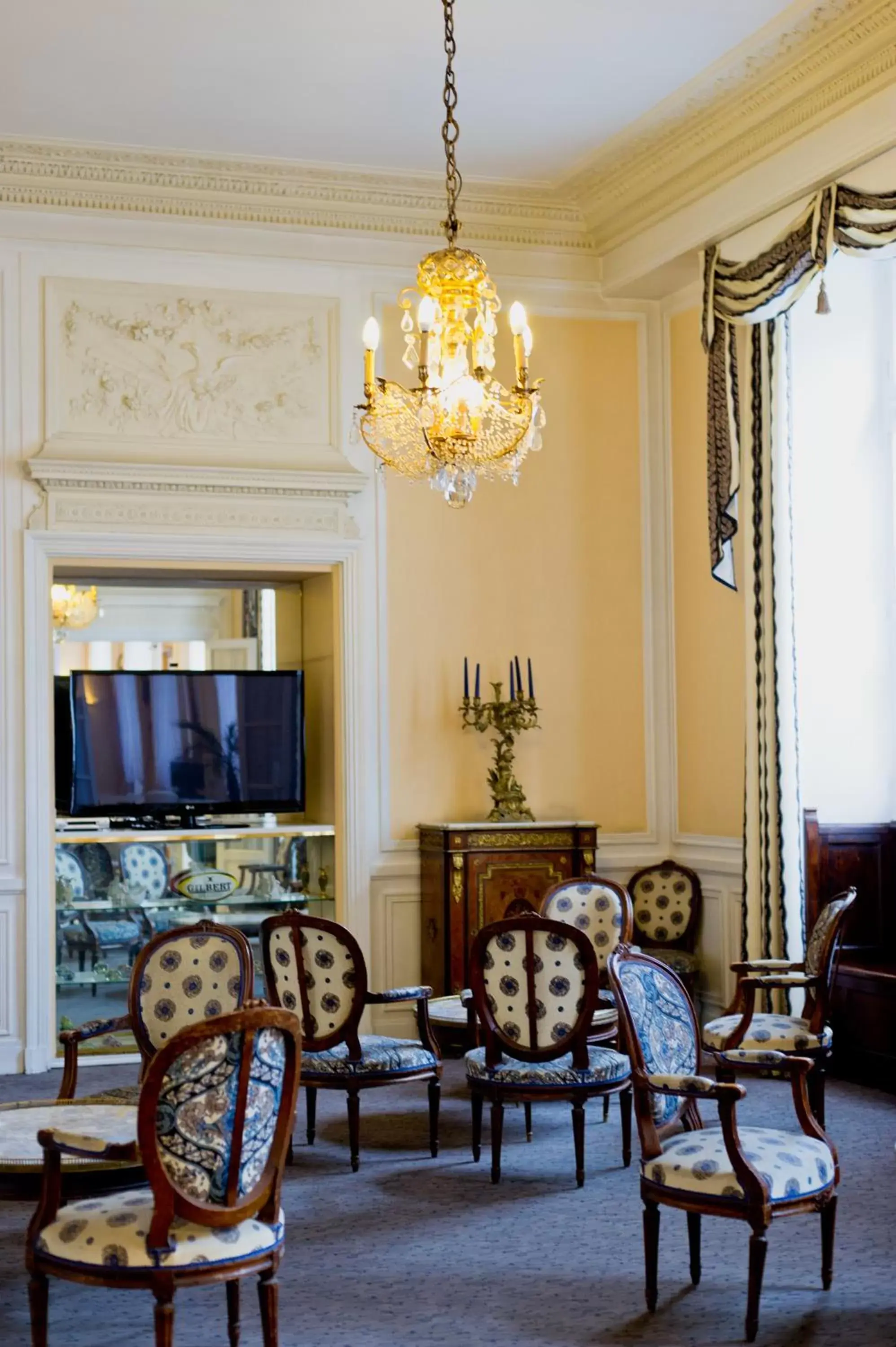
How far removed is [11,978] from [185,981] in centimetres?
262

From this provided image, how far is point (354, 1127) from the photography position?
5.82 m

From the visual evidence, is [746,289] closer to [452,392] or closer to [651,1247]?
[452,392]

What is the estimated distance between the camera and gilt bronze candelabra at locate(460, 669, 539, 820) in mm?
8375

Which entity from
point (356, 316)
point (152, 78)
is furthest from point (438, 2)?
point (356, 316)

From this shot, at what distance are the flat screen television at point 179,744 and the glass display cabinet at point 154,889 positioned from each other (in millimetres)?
171

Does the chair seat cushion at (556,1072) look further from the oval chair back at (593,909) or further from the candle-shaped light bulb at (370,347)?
the candle-shaped light bulb at (370,347)

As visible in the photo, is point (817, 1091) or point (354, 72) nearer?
point (817, 1091)

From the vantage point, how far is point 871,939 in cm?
770

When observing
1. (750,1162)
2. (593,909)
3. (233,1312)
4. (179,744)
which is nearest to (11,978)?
(179,744)

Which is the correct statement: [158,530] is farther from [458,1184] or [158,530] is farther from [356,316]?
[458,1184]

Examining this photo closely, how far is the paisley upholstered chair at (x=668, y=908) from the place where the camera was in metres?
8.35

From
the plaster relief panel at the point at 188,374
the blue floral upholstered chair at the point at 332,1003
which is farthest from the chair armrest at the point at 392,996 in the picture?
the plaster relief panel at the point at 188,374

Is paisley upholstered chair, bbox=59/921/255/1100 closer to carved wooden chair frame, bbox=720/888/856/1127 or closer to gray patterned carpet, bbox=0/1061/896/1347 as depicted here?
gray patterned carpet, bbox=0/1061/896/1347

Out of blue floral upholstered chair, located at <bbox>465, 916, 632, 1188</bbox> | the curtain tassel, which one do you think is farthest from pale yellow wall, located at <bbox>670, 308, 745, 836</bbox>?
blue floral upholstered chair, located at <bbox>465, 916, 632, 1188</bbox>
